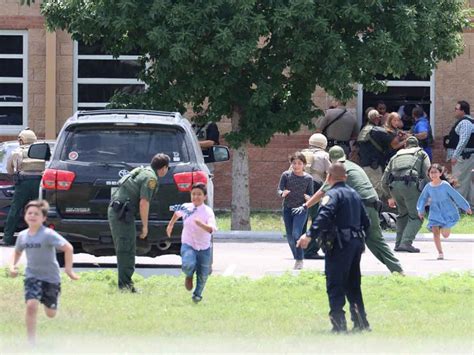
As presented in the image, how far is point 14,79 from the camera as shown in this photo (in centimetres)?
2798

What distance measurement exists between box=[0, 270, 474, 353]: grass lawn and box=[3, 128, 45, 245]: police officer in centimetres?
466

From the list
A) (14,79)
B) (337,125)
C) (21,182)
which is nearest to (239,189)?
(337,125)

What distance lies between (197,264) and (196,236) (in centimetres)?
27

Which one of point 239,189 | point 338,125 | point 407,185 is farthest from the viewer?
point 338,125

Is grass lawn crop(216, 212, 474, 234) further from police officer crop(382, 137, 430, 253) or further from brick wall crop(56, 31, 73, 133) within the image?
brick wall crop(56, 31, 73, 133)

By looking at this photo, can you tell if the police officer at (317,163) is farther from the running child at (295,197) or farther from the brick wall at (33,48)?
the brick wall at (33,48)

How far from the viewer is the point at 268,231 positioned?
22516 mm

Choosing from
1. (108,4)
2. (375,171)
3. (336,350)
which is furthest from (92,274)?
(375,171)

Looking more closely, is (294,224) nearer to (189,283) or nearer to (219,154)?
(219,154)

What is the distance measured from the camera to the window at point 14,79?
27953 mm

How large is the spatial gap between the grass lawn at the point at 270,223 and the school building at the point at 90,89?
54.1 inches

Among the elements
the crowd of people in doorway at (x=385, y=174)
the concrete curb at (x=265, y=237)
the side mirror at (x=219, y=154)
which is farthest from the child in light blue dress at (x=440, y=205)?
the concrete curb at (x=265, y=237)

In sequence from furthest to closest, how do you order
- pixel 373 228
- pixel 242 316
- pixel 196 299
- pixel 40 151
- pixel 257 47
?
pixel 257 47 → pixel 40 151 → pixel 373 228 → pixel 196 299 → pixel 242 316

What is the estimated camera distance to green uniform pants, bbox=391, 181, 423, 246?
747 inches
